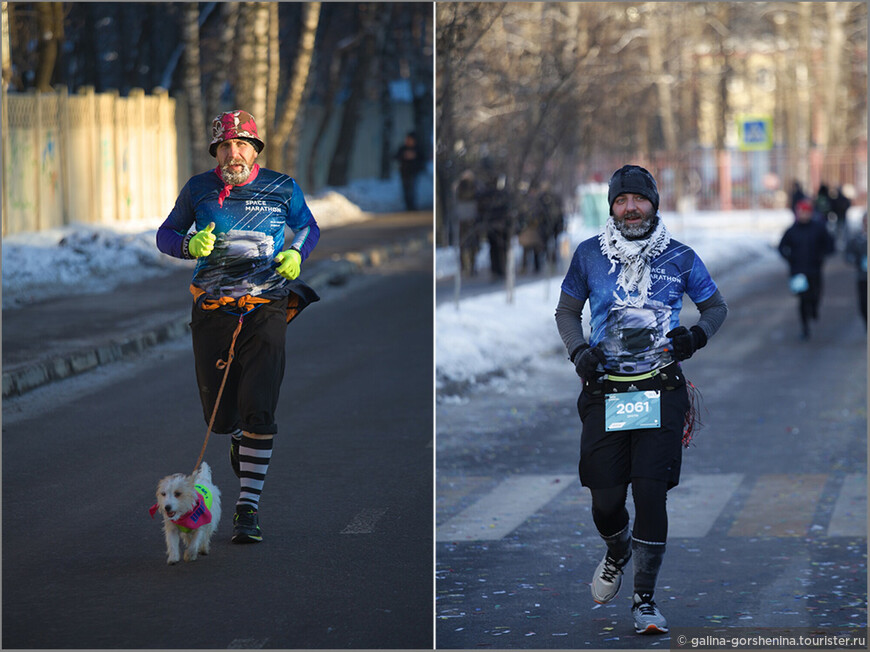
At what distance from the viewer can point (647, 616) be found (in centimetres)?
550

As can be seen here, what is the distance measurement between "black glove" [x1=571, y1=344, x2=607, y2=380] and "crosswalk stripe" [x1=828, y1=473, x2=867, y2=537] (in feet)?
11.6

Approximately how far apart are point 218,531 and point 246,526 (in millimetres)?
101

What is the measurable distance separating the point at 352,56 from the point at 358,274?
1910cm

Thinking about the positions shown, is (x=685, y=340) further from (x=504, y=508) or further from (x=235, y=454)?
(x=504, y=508)

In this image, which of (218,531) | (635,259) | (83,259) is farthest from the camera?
(83,259)

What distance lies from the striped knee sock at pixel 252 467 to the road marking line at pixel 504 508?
2.51 metres

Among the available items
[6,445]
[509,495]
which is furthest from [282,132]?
[6,445]

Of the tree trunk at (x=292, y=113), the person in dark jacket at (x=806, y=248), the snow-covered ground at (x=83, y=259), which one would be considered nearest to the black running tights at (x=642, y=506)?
the snow-covered ground at (x=83, y=259)

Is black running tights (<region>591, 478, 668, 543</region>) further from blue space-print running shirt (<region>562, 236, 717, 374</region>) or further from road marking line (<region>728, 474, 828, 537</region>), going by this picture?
road marking line (<region>728, 474, 828, 537</region>)

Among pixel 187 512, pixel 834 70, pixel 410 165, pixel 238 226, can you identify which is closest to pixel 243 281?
pixel 238 226

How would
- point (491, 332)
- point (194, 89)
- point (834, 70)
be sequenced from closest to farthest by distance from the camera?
point (194, 89) → point (491, 332) → point (834, 70)

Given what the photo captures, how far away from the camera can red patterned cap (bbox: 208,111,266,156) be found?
5.16 metres

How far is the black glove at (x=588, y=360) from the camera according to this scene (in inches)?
205

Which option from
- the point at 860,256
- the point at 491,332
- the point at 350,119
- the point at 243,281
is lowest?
the point at 491,332
